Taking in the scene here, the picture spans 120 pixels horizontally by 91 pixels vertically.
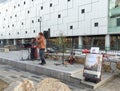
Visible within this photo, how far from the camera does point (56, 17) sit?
41.7m

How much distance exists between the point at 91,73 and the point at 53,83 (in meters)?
3.59

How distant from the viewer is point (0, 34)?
66.5 m

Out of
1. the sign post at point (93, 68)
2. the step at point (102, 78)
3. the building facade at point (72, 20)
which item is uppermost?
the building facade at point (72, 20)

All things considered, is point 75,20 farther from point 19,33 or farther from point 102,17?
point 19,33

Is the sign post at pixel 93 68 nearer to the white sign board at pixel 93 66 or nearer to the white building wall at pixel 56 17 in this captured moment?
the white sign board at pixel 93 66

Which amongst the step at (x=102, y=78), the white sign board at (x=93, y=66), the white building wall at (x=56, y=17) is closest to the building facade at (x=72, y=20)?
the white building wall at (x=56, y=17)

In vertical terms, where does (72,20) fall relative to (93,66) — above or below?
above

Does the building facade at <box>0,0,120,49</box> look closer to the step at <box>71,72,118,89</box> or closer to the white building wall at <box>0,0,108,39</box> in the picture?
the white building wall at <box>0,0,108,39</box>

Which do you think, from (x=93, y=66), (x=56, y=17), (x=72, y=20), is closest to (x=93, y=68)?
(x=93, y=66)

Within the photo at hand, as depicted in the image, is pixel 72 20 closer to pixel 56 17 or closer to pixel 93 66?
pixel 56 17

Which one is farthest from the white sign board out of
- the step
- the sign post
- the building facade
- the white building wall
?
the white building wall

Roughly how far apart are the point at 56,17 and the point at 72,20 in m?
4.54

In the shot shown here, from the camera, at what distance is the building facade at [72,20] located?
32719 mm

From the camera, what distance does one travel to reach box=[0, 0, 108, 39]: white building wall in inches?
1346
